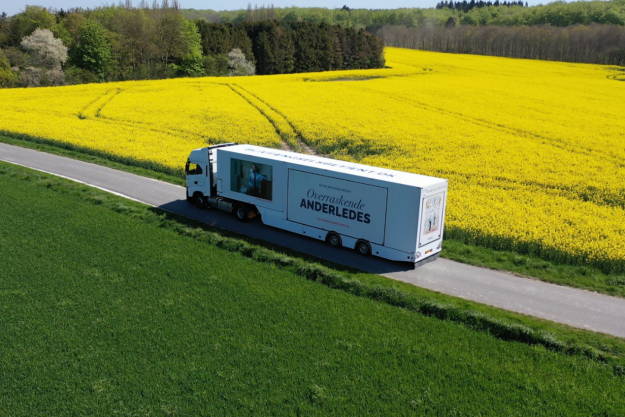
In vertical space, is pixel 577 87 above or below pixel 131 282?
above

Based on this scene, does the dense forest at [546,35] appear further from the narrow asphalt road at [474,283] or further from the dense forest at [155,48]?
the narrow asphalt road at [474,283]

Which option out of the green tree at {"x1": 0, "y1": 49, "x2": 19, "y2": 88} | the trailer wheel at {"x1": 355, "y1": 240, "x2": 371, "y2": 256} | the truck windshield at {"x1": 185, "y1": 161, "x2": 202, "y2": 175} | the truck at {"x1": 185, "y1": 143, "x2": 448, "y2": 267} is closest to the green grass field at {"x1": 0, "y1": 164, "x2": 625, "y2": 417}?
the trailer wheel at {"x1": 355, "y1": 240, "x2": 371, "y2": 256}

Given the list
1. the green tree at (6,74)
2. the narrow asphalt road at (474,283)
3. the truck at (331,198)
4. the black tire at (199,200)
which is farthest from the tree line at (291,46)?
the narrow asphalt road at (474,283)

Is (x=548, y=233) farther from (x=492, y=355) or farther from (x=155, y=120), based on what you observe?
(x=155, y=120)

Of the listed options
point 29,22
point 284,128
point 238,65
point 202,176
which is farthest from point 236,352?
point 29,22

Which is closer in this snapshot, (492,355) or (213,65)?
(492,355)

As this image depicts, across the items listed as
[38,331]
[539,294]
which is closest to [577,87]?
[539,294]


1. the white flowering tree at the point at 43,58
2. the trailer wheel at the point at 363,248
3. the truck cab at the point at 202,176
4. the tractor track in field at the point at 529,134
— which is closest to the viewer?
the trailer wheel at the point at 363,248
